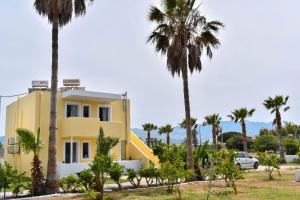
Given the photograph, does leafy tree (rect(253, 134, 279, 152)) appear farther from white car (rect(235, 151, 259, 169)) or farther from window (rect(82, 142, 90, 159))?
window (rect(82, 142, 90, 159))

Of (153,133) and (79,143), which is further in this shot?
(153,133)

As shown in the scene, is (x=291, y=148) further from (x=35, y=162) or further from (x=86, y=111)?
(x=35, y=162)

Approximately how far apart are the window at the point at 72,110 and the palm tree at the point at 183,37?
32.7ft

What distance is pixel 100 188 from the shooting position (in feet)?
50.7

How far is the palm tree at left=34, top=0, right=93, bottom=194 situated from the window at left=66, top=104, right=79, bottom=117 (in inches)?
473

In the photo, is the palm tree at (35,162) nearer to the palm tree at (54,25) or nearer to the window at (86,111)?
the palm tree at (54,25)

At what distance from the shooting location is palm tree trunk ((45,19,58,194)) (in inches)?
687

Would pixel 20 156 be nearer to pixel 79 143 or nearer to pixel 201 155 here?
pixel 79 143

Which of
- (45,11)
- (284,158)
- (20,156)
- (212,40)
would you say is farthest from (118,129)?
(284,158)

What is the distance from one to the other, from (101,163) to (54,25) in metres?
7.69

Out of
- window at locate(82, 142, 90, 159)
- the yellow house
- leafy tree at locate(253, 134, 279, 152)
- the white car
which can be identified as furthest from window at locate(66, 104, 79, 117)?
leafy tree at locate(253, 134, 279, 152)

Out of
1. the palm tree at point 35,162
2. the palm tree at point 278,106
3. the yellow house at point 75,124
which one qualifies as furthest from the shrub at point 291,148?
the palm tree at point 35,162

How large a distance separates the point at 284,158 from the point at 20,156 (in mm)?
32601

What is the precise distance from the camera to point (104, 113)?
32.4 metres
